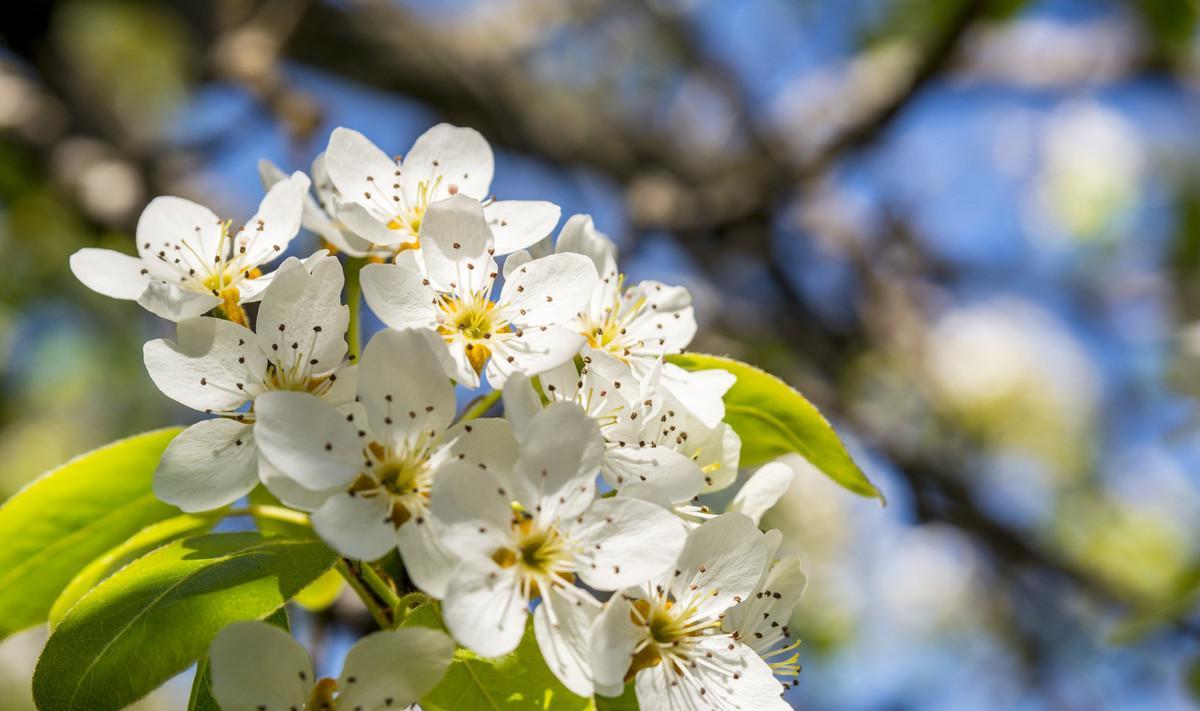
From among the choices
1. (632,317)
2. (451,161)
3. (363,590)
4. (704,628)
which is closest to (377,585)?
(363,590)

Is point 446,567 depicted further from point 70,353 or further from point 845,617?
point 70,353

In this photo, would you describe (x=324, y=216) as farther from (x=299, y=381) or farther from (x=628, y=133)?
(x=628, y=133)

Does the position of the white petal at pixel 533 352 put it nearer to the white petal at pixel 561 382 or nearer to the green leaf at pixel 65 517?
the white petal at pixel 561 382

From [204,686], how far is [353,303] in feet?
1.46

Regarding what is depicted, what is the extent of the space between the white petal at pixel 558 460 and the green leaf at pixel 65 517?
1.80ft

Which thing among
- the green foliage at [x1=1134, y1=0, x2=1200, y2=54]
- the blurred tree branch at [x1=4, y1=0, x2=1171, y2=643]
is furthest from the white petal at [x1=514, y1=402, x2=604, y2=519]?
the green foliage at [x1=1134, y1=0, x2=1200, y2=54]

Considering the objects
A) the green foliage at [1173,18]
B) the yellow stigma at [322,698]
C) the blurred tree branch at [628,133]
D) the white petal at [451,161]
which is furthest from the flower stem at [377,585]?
the green foliage at [1173,18]

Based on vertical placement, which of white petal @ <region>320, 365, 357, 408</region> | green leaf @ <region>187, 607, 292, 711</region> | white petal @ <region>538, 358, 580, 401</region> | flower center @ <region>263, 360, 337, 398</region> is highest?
white petal @ <region>538, 358, 580, 401</region>

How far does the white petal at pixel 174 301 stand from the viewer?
3.45 ft

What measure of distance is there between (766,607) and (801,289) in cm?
305

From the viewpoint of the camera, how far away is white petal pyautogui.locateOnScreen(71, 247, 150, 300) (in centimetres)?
111

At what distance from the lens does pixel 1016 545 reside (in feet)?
9.23

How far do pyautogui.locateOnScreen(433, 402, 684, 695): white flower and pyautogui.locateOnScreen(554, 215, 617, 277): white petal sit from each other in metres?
0.33

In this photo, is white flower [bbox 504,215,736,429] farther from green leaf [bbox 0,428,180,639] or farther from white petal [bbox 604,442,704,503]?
green leaf [bbox 0,428,180,639]
